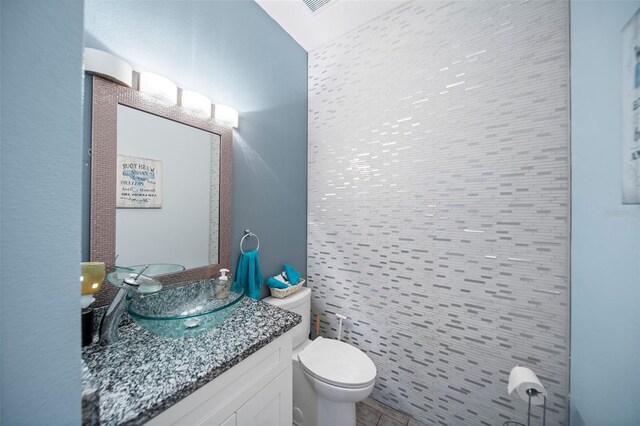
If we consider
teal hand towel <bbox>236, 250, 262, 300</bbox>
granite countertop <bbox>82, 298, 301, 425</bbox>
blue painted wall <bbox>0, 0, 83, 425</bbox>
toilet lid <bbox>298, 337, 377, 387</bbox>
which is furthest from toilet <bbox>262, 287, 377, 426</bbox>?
blue painted wall <bbox>0, 0, 83, 425</bbox>

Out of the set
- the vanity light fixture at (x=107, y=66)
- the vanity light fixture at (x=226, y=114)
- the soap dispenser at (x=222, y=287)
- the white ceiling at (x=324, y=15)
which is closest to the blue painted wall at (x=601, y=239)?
the white ceiling at (x=324, y=15)

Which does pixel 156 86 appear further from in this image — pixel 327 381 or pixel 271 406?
pixel 327 381

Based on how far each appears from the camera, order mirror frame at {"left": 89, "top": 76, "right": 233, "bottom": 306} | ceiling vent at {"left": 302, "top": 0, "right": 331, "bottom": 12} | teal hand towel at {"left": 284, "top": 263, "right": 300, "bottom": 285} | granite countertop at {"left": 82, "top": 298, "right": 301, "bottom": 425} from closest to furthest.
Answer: granite countertop at {"left": 82, "top": 298, "right": 301, "bottom": 425} < mirror frame at {"left": 89, "top": 76, "right": 233, "bottom": 306} < ceiling vent at {"left": 302, "top": 0, "right": 331, "bottom": 12} < teal hand towel at {"left": 284, "top": 263, "right": 300, "bottom": 285}

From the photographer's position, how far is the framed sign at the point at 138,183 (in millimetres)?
976

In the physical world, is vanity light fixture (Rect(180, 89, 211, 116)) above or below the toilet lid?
above

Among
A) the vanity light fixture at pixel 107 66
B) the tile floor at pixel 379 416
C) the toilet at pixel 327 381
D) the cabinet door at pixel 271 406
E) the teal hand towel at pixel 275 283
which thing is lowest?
the tile floor at pixel 379 416

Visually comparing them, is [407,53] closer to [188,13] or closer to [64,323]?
[188,13]

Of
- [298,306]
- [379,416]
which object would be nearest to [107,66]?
[298,306]

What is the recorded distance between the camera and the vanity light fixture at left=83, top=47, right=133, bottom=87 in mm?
859

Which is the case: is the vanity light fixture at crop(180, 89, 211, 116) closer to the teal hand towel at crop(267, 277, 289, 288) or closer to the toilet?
the teal hand towel at crop(267, 277, 289, 288)

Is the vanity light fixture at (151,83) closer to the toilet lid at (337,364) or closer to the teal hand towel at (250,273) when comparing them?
the teal hand towel at (250,273)

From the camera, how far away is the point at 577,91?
0.98 m

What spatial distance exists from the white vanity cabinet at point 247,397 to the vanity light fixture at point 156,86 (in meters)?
1.21

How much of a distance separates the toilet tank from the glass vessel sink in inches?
16.5
